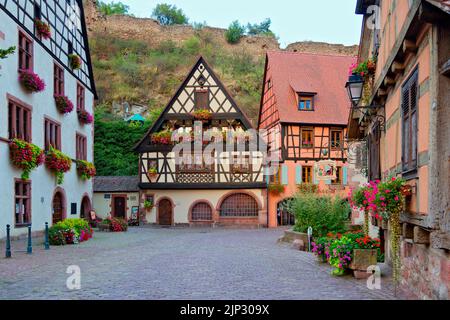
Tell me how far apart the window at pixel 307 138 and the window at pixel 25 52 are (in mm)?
17146

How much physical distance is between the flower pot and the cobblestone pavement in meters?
0.31

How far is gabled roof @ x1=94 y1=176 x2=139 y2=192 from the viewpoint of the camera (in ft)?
112

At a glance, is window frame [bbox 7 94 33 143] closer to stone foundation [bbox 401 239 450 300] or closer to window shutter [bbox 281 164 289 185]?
stone foundation [bbox 401 239 450 300]

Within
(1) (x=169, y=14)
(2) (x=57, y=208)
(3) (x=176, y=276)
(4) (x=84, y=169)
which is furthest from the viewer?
(1) (x=169, y=14)

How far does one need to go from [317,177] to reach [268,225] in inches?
163

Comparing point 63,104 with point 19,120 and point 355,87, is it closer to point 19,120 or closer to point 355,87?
point 19,120

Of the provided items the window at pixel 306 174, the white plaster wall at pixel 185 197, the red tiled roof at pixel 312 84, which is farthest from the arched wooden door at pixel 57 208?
the window at pixel 306 174

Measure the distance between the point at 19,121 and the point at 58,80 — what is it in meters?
4.59

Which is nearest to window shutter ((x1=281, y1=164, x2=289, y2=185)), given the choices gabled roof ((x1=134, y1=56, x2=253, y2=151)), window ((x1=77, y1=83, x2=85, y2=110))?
gabled roof ((x1=134, y1=56, x2=253, y2=151))

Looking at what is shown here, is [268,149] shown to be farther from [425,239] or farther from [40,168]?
[425,239]

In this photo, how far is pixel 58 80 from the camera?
75.9ft

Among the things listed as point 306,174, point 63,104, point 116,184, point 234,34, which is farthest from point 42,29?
point 234,34

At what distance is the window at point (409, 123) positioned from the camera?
751 cm

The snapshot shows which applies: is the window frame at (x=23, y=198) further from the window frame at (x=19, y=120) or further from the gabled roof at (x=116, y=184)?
the gabled roof at (x=116, y=184)
